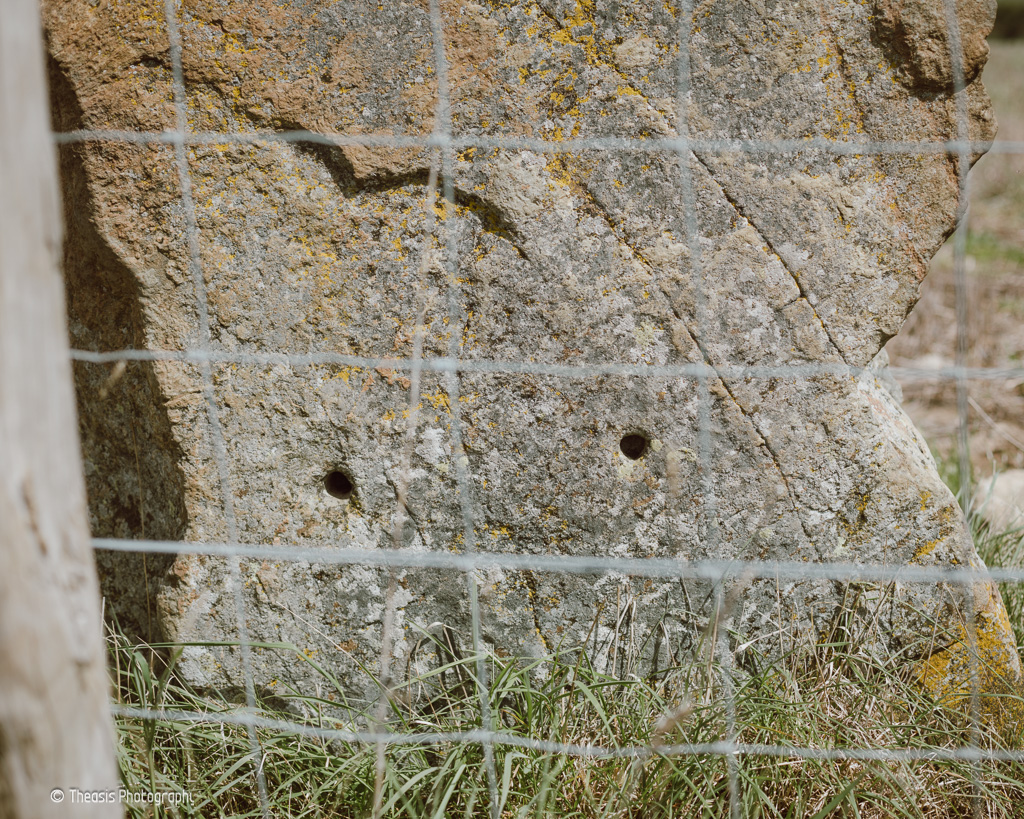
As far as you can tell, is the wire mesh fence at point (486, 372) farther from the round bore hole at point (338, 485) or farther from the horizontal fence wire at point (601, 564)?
the round bore hole at point (338, 485)

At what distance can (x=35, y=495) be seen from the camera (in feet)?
3.14

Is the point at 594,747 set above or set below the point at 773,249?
below

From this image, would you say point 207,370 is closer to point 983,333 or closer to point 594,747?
point 594,747

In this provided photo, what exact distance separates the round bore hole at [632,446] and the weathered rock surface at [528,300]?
28 mm

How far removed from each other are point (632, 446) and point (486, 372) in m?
0.35

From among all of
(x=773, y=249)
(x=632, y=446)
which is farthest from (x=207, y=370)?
(x=773, y=249)

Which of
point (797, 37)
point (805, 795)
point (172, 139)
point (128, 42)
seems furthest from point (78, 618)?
point (797, 37)

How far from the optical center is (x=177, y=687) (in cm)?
179

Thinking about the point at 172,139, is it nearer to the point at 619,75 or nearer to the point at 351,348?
the point at 351,348

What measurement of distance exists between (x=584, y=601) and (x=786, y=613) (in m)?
0.45

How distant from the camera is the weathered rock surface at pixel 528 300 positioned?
1.65 metres

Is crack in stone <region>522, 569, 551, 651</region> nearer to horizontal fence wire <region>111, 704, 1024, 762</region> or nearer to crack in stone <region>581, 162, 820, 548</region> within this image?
horizontal fence wire <region>111, 704, 1024, 762</region>

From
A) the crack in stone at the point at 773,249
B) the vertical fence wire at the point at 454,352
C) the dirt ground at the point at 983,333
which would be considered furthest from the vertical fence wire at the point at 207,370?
the dirt ground at the point at 983,333

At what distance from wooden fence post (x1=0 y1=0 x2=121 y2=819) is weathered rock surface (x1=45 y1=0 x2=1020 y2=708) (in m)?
0.67
